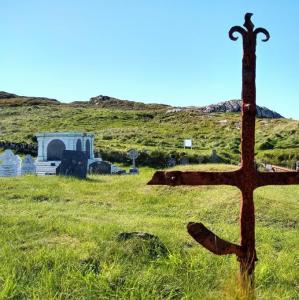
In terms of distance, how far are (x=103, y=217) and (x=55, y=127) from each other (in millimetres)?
51502

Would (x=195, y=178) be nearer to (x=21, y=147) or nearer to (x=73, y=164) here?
(x=73, y=164)

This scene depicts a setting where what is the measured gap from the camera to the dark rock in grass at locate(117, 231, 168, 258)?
558cm

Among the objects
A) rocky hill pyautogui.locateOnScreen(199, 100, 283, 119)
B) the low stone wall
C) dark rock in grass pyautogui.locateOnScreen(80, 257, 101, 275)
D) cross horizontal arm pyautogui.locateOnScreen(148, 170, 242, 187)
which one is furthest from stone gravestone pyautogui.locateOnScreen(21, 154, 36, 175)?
rocky hill pyautogui.locateOnScreen(199, 100, 283, 119)

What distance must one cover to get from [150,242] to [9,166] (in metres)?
19.9

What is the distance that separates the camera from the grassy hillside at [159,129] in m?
40.8

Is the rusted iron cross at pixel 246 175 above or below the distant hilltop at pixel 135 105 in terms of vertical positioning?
below

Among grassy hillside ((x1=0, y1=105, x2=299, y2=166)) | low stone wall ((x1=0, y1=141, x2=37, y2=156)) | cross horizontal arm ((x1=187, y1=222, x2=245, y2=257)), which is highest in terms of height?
grassy hillside ((x1=0, y1=105, x2=299, y2=166))

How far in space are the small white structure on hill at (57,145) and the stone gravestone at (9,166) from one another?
334 cm

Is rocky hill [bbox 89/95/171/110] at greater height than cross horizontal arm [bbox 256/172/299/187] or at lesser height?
greater

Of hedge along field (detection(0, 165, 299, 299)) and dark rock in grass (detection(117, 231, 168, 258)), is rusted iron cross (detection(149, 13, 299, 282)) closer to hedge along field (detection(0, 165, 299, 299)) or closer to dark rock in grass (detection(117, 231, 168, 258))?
hedge along field (detection(0, 165, 299, 299))

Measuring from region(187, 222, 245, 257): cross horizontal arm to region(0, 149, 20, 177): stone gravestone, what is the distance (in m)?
21.5

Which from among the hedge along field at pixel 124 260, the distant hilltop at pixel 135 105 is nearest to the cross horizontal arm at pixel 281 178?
the hedge along field at pixel 124 260

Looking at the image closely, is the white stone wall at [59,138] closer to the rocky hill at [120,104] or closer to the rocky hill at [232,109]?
the rocky hill at [232,109]

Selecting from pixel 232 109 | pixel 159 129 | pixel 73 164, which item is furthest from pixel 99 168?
pixel 232 109
